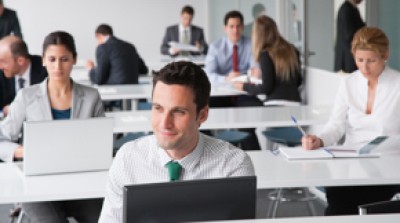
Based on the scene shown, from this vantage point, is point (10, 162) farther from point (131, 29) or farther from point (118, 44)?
point (131, 29)

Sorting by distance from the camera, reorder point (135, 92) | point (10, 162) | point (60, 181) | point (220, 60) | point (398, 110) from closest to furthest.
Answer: point (60, 181), point (10, 162), point (398, 110), point (135, 92), point (220, 60)

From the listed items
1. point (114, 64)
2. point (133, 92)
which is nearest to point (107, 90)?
point (133, 92)

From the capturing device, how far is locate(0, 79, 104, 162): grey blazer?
166 inches

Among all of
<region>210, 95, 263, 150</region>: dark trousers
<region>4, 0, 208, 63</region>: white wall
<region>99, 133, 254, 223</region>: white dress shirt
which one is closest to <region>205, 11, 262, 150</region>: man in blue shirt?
<region>210, 95, 263, 150</region>: dark trousers

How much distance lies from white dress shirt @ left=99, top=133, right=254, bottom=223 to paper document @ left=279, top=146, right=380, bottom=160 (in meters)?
1.40

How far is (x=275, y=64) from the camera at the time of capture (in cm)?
642

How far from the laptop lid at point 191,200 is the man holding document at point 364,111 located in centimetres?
209

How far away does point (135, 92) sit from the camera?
709 centimetres

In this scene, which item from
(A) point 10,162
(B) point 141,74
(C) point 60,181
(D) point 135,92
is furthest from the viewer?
(B) point 141,74

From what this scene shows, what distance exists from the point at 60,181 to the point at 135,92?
11.3ft

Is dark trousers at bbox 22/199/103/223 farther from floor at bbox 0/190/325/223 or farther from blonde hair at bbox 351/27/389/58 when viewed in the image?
floor at bbox 0/190/325/223

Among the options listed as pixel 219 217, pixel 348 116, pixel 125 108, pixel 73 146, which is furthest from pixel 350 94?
pixel 125 108

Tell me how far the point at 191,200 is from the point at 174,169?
0.49m

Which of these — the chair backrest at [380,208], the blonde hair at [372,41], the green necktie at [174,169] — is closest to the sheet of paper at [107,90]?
the blonde hair at [372,41]
